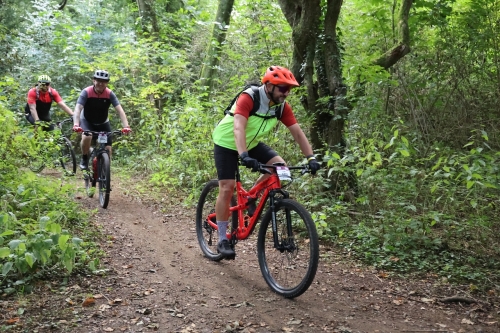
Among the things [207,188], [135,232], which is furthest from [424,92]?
[135,232]

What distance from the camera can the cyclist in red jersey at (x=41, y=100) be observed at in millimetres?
10688

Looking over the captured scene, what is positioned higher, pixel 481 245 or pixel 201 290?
pixel 481 245

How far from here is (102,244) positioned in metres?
6.28

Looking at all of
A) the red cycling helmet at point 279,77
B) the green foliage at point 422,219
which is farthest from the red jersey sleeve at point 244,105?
the green foliage at point 422,219

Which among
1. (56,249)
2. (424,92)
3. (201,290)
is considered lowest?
(201,290)

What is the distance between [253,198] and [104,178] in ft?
13.8

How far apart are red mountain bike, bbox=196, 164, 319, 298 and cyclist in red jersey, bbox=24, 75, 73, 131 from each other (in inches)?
265

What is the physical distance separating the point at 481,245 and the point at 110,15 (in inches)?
627

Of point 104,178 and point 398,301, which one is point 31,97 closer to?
point 104,178

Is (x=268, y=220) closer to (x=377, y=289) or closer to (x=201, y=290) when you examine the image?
(x=201, y=290)

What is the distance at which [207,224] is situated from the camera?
628cm

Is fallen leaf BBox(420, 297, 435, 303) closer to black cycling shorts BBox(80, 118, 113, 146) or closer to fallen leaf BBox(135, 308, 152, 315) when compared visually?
fallen leaf BBox(135, 308, 152, 315)

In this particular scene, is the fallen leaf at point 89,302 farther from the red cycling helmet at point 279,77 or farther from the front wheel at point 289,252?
the red cycling helmet at point 279,77

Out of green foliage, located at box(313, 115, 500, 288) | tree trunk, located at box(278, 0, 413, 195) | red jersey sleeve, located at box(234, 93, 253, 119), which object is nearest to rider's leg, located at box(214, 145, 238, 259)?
red jersey sleeve, located at box(234, 93, 253, 119)
